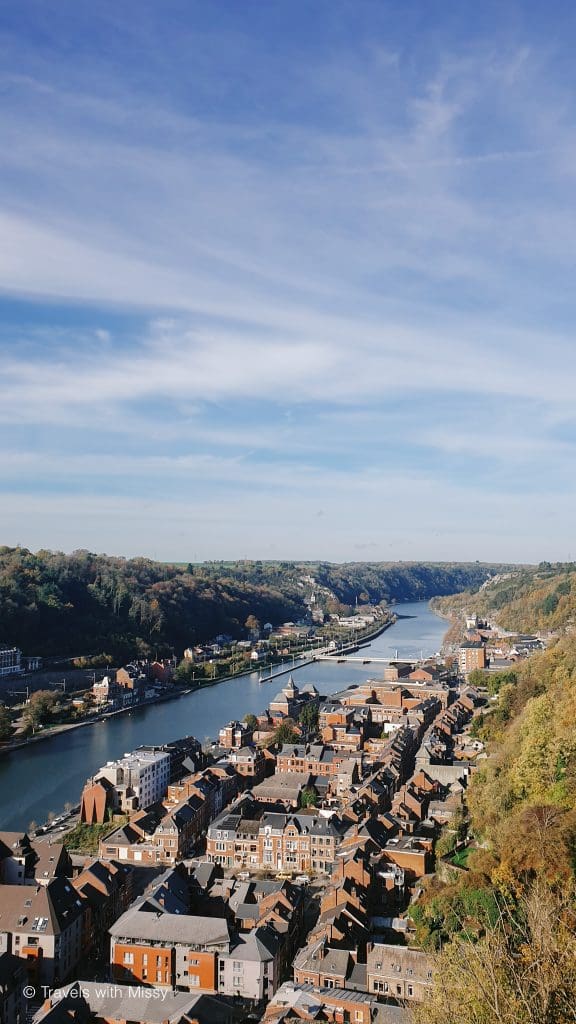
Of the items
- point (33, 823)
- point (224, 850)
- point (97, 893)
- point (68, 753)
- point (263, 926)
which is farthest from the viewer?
point (68, 753)

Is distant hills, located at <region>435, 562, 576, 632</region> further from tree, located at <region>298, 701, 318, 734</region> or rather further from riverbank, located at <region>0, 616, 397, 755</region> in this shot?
tree, located at <region>298, 701, 318, 734</region>

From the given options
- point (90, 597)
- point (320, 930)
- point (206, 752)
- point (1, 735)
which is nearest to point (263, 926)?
point (320, 930)

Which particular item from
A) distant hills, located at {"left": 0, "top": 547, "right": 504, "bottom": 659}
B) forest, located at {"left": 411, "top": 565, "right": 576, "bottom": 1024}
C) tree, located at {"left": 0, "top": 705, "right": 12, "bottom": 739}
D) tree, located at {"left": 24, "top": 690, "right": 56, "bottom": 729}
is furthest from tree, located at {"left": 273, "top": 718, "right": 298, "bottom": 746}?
distant hills, located at {"left": 0, "top": 547, "right": 504, "bottom": 659}

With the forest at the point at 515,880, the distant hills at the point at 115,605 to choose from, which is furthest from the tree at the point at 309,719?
the distant hills at the point at 115,605

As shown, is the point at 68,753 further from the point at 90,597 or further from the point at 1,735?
the point at 90,597

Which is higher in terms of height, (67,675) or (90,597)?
(90,597)

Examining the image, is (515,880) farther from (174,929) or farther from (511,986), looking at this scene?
(511,986)
